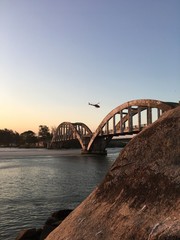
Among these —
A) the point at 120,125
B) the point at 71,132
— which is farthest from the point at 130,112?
the point at 71,132

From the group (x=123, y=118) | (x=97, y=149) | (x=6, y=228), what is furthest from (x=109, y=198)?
(x=97, y=149)

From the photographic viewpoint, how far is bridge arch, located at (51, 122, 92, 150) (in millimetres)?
131625

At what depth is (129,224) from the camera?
659 cm

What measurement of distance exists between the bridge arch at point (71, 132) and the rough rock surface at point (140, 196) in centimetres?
11369

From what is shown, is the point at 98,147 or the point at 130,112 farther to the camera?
the point at 98,147

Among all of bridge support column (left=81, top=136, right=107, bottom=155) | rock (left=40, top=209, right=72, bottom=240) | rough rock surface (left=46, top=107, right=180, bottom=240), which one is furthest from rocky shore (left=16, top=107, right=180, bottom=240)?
bridge support column (left=81, top=136, right=107, bottom=155)

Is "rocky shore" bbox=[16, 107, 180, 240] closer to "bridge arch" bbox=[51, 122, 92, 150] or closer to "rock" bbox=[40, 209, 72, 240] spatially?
"rock" bbox=[40, 209, 72, 240]

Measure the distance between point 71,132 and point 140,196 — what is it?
148390mm

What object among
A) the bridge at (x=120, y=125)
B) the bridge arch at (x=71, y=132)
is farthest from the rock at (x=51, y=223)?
the bridge arch at (x=71, y=132)

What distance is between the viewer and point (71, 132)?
155 meters

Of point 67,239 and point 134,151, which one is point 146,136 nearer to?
point 134,151

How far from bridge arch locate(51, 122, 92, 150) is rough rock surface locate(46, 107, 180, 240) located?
114m

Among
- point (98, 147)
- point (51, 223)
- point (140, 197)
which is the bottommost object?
point (51, 223)

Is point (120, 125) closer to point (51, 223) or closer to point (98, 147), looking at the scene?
point (98, 147)
